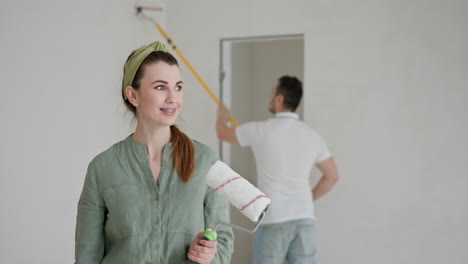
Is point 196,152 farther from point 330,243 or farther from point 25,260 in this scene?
point 330,243

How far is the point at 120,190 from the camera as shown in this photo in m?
1.38

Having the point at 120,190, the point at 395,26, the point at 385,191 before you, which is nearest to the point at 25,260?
the point at 120,190

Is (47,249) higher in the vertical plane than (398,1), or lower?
lower

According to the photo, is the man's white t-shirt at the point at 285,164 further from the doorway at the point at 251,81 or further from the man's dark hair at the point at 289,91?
the doorway at the point at 251,81

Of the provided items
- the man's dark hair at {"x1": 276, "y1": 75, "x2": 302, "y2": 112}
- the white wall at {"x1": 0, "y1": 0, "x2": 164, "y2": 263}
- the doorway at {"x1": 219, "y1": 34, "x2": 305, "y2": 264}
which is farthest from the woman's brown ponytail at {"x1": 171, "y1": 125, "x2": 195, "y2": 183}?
the doorway at {"x1": 219, "y1": 34, "x2": 305, "y2": 264}

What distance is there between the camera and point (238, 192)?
1.33m

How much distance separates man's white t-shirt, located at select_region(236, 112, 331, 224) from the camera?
2.64 m

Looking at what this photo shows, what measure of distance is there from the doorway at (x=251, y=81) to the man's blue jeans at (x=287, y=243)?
1.28 m

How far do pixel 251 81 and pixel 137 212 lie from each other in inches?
130

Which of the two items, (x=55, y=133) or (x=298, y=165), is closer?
(x=55, y=133)

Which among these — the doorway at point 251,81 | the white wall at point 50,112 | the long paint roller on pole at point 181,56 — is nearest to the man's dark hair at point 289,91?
the long paint roller on pole at point 181,56

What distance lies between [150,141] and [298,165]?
1.36m

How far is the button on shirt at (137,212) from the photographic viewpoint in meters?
1.36

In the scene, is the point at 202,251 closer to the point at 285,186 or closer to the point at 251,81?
the point at 285,186
